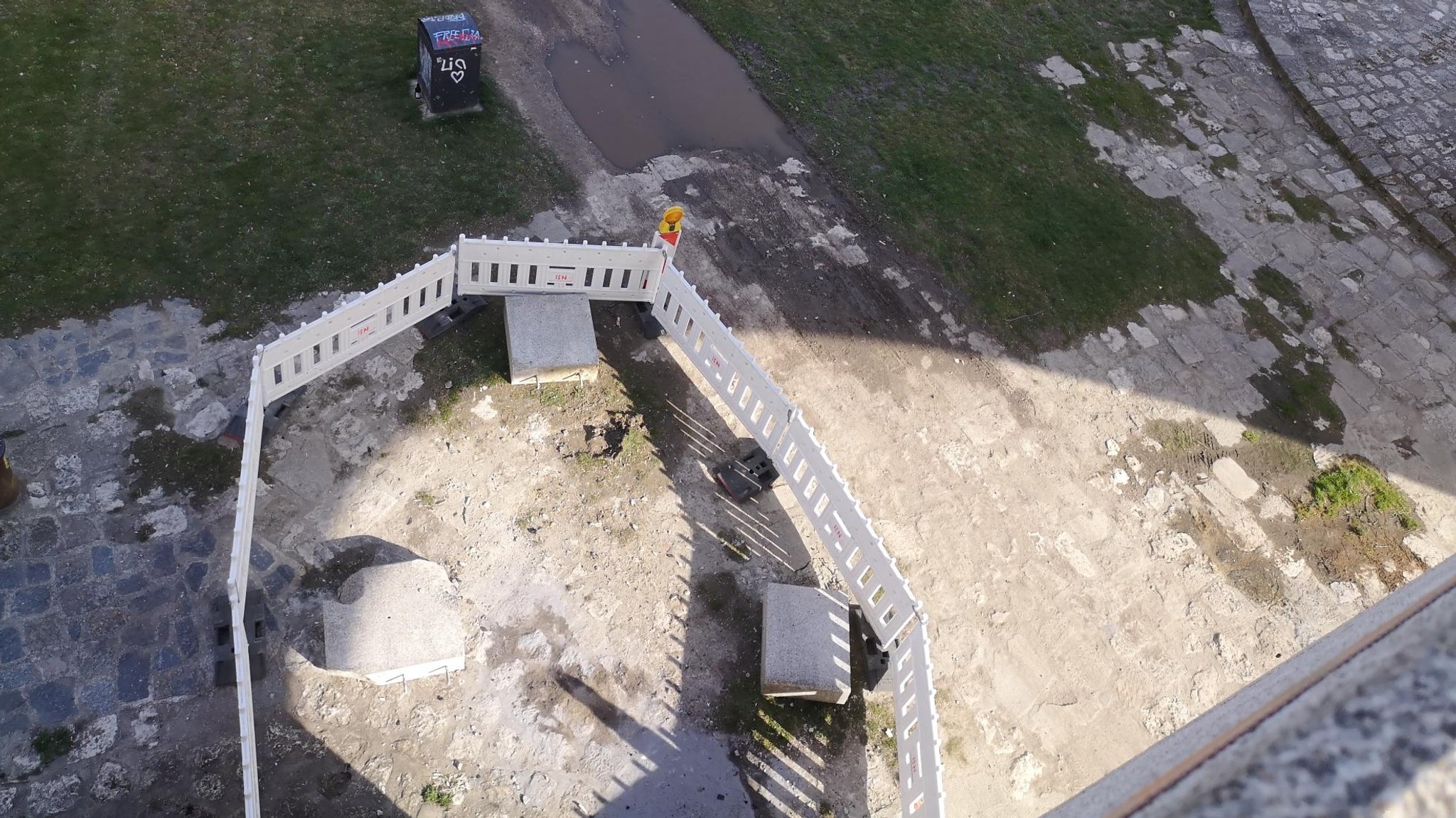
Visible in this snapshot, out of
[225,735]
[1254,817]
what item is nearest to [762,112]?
[225,735]

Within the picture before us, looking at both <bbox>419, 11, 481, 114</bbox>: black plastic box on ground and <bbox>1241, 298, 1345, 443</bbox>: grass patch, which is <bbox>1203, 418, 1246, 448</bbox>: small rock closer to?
<bbox>1241, 298, 1345, 443</bbox>: grass patch

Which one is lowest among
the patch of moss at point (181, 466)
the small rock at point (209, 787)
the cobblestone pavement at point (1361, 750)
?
the small rock at point (209, 787)

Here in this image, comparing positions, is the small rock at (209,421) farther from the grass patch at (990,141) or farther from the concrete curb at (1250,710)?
the concrete curb at (1250,710)

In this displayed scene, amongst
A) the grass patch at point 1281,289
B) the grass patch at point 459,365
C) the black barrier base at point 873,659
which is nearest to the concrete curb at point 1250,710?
the black barrier base at point 873,659

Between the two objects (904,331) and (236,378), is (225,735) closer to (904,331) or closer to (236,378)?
(236,378)

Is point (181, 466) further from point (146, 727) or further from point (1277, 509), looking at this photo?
point (1277, 509)

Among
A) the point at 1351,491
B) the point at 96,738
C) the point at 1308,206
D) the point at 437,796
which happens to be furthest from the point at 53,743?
the point at 1308,206
